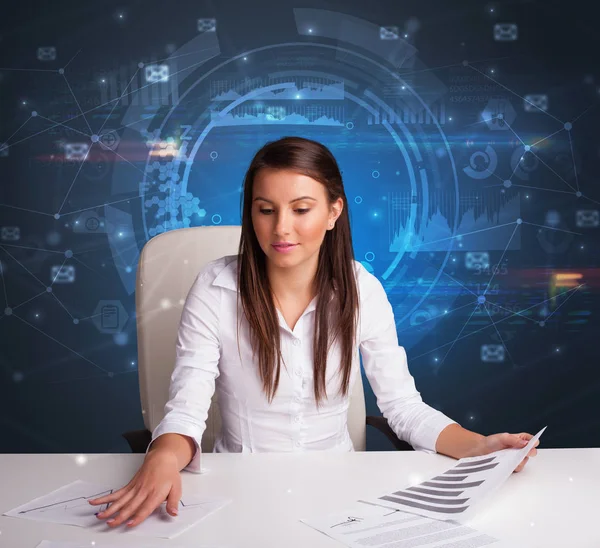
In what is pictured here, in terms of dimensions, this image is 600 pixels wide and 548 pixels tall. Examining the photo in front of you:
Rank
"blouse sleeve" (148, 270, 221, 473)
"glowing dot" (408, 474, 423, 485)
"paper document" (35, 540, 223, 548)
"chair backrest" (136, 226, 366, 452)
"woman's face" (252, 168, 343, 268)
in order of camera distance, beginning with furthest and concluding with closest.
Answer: "chair backrest" (136, 226, 366, 452), "woman's face" (252, 168, 343, 268), "blouse sleeve" (148, 270, 221, 473), "glowing dot" (408, 474, 423, 485), "paper document" (35, 540, 223, 548)

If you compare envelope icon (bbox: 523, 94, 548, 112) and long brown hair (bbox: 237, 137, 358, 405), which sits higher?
envelope icon (bbox: 523, 94, 548, 112)

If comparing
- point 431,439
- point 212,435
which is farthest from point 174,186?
point 431,439

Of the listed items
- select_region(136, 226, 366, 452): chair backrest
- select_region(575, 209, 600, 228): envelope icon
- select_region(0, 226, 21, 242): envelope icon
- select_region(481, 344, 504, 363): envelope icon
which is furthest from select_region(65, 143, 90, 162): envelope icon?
select_region(575, 209, 600, 228): envelope icon

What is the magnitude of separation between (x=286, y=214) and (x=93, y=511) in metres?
0.67

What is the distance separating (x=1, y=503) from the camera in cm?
109

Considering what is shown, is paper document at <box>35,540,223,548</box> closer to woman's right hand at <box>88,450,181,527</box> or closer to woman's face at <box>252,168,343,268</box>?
woman's right hand at <box>88,450,181,527</box>

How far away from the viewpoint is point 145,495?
41.1 inches

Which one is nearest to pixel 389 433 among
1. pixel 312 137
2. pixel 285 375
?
pixel 285 375

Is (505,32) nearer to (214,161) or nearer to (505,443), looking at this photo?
(214,161)

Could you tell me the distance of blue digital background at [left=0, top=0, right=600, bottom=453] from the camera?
3211 millimetres

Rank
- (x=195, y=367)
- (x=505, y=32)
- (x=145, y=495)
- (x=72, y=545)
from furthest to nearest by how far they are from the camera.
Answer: (x=505, y=32) → (x=195, y=367) → (x=145, y=495) → (x=72, y=545)

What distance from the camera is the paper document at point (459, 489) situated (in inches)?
40.8

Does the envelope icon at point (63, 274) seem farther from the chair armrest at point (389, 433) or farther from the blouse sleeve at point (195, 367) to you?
the chair armrest at point (389, 433)

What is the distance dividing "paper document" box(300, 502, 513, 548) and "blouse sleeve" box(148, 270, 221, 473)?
0.33m
